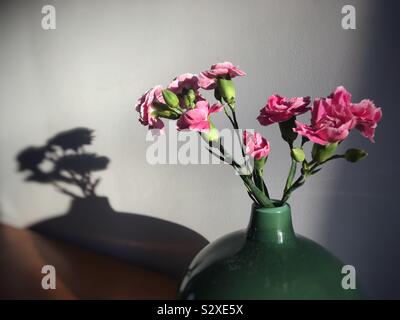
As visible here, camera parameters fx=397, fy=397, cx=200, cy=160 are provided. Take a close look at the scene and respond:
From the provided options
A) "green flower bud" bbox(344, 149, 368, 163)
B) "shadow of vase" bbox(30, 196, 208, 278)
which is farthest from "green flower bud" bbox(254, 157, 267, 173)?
"shadow of vase" bbox(30, 196, 208, 278)

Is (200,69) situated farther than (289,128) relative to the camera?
Yes

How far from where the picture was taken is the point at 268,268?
477 mm

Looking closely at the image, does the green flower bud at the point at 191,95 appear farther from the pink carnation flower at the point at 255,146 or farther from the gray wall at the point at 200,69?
the gray wall at the point at 200,69

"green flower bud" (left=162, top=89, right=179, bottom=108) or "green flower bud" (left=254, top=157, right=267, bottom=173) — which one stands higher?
"green flower bud" (left=162, top=89, right=179, bottom=108)

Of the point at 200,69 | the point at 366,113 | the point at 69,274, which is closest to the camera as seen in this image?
the point at 366,113

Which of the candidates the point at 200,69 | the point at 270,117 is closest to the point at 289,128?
the point at 270,117

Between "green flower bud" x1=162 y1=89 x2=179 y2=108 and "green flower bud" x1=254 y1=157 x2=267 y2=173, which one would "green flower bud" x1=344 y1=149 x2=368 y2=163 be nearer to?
"green flower bud" x1=254 y1=157 x2=267 y2=173

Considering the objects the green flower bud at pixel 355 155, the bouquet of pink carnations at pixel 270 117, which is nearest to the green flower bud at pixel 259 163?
the bouquet of pink carnations at pixel 270 117

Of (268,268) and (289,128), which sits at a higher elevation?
(289,128)

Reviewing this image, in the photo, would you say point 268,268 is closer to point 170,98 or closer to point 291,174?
point 291,174

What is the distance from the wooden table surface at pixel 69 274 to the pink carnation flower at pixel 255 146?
434 mm

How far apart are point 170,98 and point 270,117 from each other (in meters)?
0.13

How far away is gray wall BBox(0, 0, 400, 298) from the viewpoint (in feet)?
2.15
